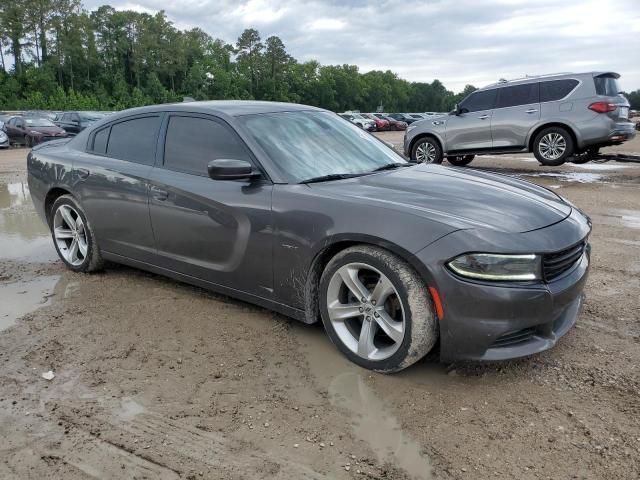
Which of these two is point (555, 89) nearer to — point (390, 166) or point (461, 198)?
point (390, 166)

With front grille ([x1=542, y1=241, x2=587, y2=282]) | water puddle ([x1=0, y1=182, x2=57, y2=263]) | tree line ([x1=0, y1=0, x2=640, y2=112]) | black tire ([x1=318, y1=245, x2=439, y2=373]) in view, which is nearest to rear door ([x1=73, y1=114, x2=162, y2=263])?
water puddle ([x1=0, y1=182, x2=57, y2=263])

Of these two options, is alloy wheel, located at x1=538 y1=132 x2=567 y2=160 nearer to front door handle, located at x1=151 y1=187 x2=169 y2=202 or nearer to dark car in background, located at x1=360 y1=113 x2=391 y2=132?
front door handle, located at x1=151 y1=187 x2=169 y2=202

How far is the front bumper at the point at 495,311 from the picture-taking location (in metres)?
2.73

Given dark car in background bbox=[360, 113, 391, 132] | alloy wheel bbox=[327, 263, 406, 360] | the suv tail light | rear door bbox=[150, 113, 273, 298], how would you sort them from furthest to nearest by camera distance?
1. dark car in background bbox=[360, 113, 391, 132]
2. the suv tail light
3. rear door bbox=[150, 113, 273, 298]
4. alloy wheel bbox=[327, 263, 406, 360]

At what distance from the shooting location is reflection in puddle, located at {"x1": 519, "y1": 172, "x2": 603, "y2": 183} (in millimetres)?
10946

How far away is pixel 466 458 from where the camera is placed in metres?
2.38

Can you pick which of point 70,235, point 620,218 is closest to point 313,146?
point 70,235

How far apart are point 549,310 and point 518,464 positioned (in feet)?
2.76

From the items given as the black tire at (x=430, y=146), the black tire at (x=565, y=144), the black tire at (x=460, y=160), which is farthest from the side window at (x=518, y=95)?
the black tire at (x=460, y=160)

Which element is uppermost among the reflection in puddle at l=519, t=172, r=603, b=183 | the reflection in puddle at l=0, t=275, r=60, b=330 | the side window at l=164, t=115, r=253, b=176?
the side window at l=164, t=115, r=253, b=176

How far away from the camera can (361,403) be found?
2820 millimetres

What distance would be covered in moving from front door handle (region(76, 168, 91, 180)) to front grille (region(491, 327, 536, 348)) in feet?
11.7

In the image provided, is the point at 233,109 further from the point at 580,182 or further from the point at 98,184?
the point at 580,182

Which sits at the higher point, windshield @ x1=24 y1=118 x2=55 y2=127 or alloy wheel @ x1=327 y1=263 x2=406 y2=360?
windshield @ x1=24 y1=118 x2=55 y2=127
